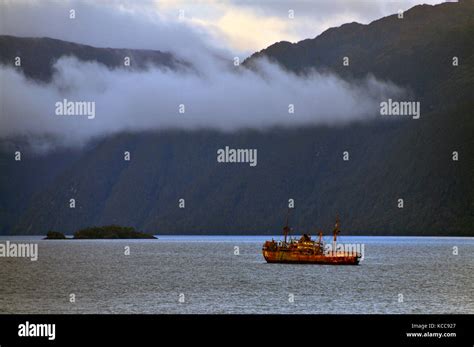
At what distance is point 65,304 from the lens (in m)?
119

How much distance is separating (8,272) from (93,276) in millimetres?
31219

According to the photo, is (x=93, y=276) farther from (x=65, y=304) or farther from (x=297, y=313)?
(x=297, y=313)
